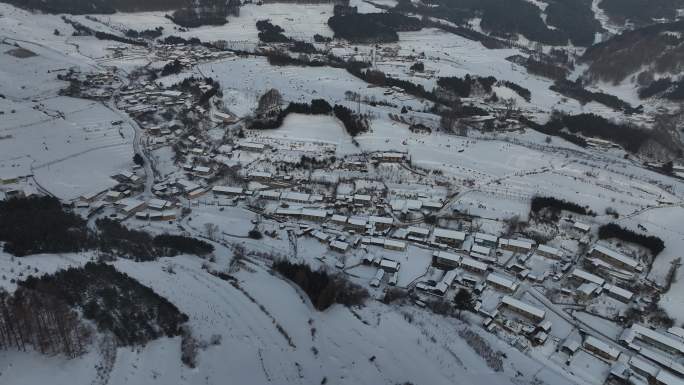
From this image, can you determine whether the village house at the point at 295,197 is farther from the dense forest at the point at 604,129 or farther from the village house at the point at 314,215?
the dense forest at the point at 604,129

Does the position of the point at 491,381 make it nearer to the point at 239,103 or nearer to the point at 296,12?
the point at 239,103

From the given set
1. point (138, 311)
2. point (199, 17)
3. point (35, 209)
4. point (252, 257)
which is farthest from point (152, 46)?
point (138, 311)

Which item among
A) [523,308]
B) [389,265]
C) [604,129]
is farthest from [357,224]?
[604,129]

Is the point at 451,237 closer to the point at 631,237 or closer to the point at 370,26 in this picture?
the point at 631,237

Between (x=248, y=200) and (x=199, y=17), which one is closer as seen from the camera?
(x=248, y=200)

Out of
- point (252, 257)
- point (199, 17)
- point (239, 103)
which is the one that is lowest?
point (252, 257)
